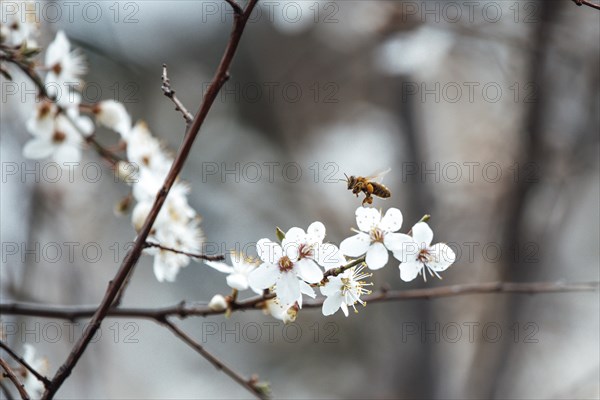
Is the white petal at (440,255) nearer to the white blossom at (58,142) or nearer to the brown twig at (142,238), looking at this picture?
the brown twig at (142,238)

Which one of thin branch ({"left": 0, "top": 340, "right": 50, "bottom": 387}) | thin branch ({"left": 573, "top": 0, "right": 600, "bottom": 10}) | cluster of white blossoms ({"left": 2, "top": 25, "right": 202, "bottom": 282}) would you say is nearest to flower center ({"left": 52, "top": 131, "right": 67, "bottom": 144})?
cluster of white blossoms ({"left": 2, "top": 25, "right": 202, "bottom": 282})

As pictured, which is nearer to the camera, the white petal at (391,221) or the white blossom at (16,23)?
the white petal at (391,221)

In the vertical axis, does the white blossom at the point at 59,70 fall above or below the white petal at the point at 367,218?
above

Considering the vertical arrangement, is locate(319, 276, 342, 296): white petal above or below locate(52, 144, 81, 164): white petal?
below

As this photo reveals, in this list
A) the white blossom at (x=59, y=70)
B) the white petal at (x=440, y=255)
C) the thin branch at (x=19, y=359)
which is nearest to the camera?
the thin branch at (x=19, y=359)

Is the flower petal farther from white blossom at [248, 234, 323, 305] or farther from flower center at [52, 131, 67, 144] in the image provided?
flower center at [52, 131, 67, 144]

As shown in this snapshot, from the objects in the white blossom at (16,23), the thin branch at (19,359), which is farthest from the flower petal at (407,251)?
the white blossom at (16,23)
